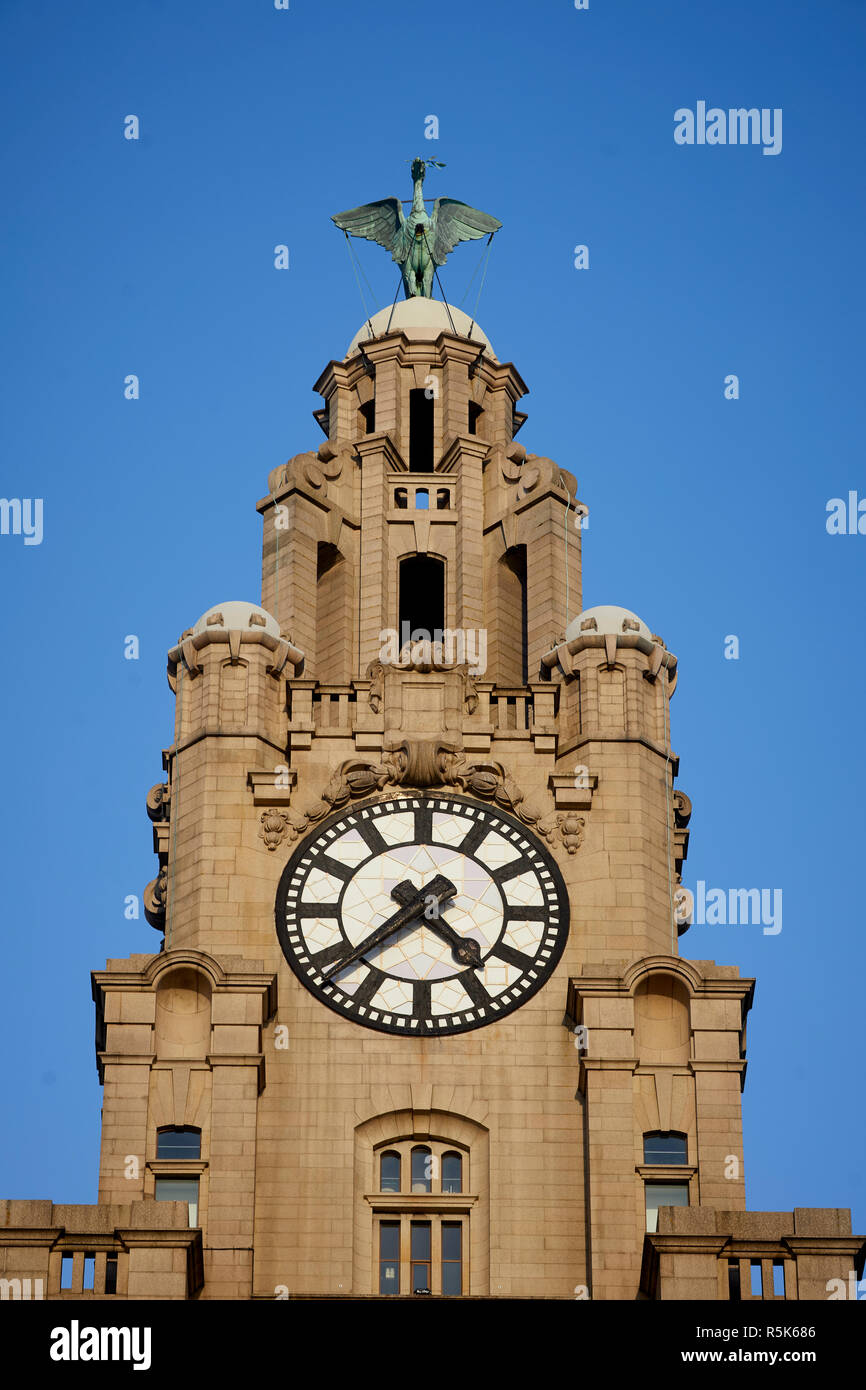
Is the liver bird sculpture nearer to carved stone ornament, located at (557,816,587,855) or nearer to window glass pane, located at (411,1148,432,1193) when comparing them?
carved stone ornament, located at (557,816,587,855)

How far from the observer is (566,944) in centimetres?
5397

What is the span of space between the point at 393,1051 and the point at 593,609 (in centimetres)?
961

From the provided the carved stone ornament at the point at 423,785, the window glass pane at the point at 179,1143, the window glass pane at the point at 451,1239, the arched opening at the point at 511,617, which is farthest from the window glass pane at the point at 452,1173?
the arched opening at the point at 511,617

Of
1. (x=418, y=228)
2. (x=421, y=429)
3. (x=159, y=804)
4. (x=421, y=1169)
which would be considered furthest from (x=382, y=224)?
(x=421, y=1169)

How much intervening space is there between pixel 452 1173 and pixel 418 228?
2364 centimetres

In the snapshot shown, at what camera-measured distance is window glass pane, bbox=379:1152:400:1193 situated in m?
51.8

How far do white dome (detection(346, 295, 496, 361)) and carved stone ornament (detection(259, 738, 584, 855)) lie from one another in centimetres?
1202

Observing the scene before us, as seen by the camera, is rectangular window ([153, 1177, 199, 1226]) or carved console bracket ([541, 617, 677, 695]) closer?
rectangular window ([153, 1177, 199, 1226])

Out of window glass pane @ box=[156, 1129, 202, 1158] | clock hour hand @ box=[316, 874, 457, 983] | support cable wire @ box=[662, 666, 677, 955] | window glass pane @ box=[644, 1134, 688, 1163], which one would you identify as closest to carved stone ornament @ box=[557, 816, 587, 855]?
support cable wire @ box=[662, 666, 677, 955]

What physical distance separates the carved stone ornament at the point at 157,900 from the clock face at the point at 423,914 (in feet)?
8.87

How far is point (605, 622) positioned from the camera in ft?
189

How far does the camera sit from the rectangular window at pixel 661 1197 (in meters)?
50.6
